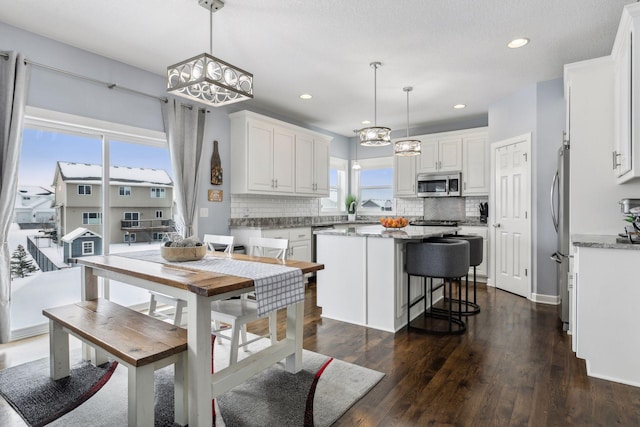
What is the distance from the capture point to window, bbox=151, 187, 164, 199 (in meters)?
4.01

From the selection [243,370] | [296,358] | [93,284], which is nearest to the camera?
[243,370]

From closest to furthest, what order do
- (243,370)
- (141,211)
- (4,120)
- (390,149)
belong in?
(243,370) < (4,120) < (141,211) < (390,149)

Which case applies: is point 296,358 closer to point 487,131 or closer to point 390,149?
point 487,131

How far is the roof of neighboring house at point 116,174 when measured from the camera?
3.35 metres

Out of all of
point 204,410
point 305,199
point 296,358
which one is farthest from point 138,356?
point 305,199

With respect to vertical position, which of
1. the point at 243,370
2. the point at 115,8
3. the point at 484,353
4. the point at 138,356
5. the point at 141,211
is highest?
the point at 115,8

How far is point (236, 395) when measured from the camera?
2064mm

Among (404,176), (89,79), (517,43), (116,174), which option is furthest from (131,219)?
(404,176)

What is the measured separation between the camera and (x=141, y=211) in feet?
12.9

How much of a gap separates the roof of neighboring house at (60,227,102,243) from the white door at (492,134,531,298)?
16.2 feet

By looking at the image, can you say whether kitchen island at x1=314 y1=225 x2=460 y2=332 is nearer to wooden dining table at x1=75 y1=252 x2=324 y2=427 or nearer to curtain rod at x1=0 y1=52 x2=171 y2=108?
wooden dining table at x1=75 y1=252 x2=324 y2=427

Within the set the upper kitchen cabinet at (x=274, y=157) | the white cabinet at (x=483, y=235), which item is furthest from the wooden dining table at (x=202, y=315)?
the white cabinet at (x=483, y=235)

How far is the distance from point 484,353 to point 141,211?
12.1 feet

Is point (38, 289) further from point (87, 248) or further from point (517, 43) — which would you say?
point (517, 43)
